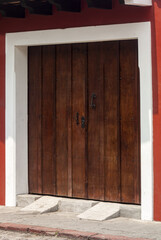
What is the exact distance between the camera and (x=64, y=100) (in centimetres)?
864

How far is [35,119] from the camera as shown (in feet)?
29.3

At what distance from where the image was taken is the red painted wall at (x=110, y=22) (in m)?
7.65

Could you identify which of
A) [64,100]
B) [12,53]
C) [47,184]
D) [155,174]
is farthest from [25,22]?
[155,174]

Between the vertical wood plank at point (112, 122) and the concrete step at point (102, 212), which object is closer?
the concrete step at point (102, 212)

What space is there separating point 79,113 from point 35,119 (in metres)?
0.77

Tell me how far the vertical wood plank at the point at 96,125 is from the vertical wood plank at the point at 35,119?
85cm

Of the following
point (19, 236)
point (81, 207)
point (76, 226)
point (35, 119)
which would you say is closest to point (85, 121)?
point (35, 119)

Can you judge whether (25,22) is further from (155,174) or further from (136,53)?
(155,174)

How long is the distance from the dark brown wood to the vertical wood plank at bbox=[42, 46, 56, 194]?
1.12m

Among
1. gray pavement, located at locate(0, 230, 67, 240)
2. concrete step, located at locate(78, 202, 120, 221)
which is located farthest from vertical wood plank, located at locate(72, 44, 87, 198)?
gray pavement, located at locate(0, 230, 67, 240)

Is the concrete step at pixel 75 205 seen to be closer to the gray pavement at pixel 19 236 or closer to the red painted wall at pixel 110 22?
the red painted wall at pixel 110 22

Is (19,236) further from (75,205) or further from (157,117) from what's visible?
(157,117)

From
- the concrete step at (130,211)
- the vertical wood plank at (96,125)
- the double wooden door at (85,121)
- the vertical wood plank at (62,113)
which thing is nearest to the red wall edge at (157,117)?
the concrete step at (130,211)

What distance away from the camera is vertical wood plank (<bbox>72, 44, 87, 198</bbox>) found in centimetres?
848
